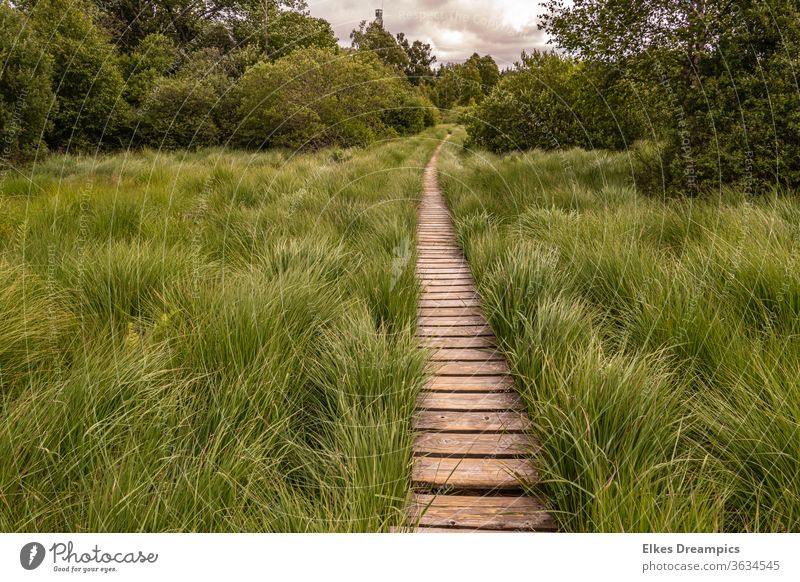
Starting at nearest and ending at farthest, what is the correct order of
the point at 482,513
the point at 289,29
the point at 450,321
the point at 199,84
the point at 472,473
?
1. the point at 482,513
2. the point at 472,473
3. the point at 450,321
4. the point at 199,84
5. the point at 289,29

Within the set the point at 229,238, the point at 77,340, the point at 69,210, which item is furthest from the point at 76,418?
the point at 69,210

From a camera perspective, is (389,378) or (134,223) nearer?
(389,378)

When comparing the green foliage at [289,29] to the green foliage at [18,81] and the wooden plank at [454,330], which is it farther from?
the wooden plank at [454,330]

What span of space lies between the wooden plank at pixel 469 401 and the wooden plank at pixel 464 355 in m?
0.42

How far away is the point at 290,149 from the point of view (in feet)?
57.6

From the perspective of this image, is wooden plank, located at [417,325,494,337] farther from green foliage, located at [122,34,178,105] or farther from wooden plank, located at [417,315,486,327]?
green foliage, located at [122,34,178,105]

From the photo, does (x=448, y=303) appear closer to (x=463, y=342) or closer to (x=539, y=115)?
(x=463, y=342)

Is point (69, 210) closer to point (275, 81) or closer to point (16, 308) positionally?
point (16, 308)

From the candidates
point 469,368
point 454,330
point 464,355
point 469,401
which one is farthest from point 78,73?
point 469,401

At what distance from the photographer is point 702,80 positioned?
227 inches

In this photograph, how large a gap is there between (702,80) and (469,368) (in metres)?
5.56

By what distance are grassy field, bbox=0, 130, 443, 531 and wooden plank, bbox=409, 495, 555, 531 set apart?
119 mm

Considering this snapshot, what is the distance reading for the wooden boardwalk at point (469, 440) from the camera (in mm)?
1748

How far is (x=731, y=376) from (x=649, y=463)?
782 mm
